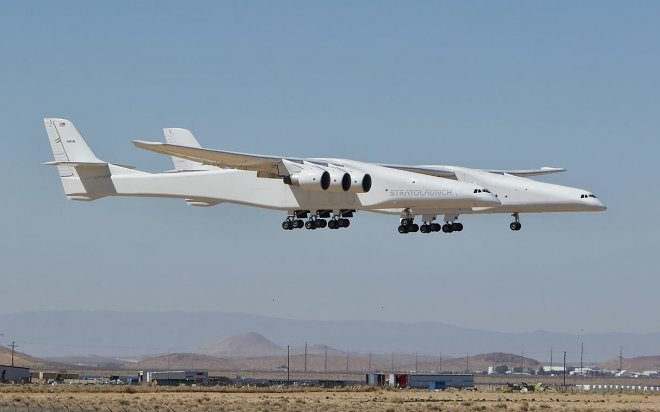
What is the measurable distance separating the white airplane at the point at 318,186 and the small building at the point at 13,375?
2230 centimetres

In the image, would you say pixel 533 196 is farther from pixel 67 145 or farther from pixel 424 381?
pixel 424 381

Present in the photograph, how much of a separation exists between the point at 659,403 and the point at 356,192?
1984 centimetres

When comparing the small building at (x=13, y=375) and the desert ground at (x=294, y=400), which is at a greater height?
the small building at (x=13, y=375)

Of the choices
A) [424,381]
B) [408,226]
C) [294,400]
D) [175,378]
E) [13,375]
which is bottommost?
[294,400]

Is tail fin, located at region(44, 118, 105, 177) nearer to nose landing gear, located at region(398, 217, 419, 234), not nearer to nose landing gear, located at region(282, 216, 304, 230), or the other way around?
nose landing gear, located at region(282, 216, 304, 230)

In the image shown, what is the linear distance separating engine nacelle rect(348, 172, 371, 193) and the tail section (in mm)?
14371

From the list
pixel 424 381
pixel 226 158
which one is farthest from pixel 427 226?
pixel 424 381

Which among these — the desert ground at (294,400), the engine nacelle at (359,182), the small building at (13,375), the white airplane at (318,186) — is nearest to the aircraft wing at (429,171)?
the white airplane at (318,186)

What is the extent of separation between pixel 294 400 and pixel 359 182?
11556mm

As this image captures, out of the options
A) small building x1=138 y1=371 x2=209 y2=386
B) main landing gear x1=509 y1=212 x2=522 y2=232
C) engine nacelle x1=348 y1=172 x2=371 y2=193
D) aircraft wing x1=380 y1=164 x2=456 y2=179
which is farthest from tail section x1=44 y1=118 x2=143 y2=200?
small building x1=138 y1=371 x2=209 y2=386

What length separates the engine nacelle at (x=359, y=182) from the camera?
219 ft

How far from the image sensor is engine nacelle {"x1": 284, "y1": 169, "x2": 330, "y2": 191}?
66500 millimetres

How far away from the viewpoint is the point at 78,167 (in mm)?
74188

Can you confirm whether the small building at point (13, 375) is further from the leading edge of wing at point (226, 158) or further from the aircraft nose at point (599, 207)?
the aircraft nose at point (599, 207)
